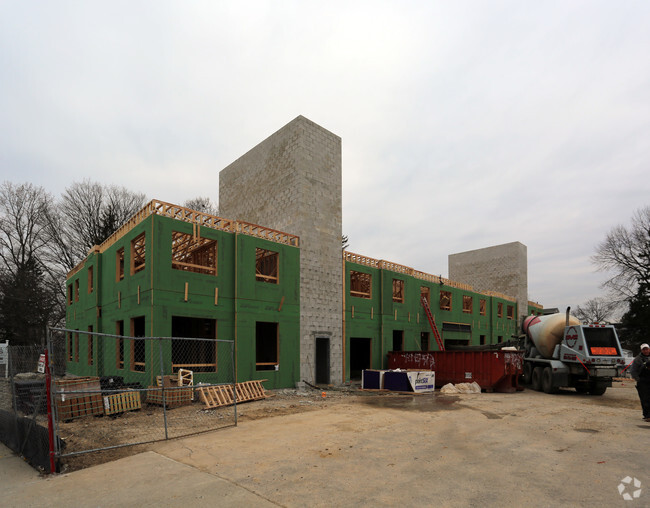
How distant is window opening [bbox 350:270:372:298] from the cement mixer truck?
921cm

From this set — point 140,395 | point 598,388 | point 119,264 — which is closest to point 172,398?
point 140,395

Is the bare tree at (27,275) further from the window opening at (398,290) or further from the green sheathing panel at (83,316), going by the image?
the window opening at (398,290)

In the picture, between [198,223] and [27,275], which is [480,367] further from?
[27,275]

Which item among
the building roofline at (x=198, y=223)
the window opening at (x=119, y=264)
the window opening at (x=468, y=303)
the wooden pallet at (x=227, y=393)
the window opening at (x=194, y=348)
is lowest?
the wooden pallet at (x=227, y=393)

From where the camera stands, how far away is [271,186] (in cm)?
2250

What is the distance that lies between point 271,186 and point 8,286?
3132 cm

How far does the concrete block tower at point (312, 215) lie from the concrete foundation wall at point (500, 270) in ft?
91.0

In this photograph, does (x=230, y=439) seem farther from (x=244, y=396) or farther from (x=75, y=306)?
(x=75, y=306)

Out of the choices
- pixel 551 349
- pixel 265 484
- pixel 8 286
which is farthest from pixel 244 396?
pixel 8 286

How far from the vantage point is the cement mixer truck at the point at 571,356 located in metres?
17.2

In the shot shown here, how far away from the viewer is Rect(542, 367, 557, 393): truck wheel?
61.3ft

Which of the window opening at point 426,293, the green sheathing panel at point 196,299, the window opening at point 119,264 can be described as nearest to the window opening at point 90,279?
the green sheathing panel at point 196,299

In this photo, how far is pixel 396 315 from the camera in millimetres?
26859

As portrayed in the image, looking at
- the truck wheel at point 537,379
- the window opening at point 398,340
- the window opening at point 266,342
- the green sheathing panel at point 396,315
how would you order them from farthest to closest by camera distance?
the window opening at point 398,340 < the green sheathing panel at point 396,315 < the window opening at point 266,342 < the truck wheel at point 537,379
